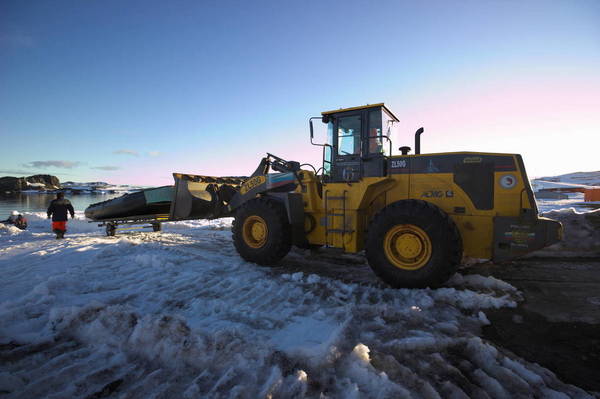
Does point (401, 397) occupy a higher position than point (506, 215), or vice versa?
point (506, 215)

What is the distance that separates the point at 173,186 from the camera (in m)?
7.46

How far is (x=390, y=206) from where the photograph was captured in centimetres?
415

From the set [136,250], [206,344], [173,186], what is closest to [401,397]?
[206,344]

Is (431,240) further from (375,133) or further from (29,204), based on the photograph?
(29,204)

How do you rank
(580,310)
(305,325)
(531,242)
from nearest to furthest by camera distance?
(305,325) → (580,310) → (531,242)

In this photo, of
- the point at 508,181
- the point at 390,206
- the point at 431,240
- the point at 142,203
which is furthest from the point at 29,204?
the point at 508,181

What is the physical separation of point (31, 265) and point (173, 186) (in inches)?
129

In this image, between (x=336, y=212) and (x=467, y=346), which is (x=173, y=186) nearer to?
(x=336, y=212)

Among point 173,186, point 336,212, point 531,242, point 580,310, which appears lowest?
point 580,310

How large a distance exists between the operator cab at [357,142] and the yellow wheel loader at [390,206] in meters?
0.02

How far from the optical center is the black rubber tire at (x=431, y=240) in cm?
374

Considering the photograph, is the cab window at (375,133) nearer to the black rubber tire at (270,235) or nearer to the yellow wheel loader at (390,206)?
the yellow wheel loader at (390,206)

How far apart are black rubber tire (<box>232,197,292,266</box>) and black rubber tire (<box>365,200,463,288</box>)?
1579 millimetres

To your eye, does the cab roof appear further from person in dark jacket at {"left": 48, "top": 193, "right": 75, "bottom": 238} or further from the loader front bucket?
person in dark jacket at {"left": 48, "top": 193, "right": 75, "bottom": 238}
